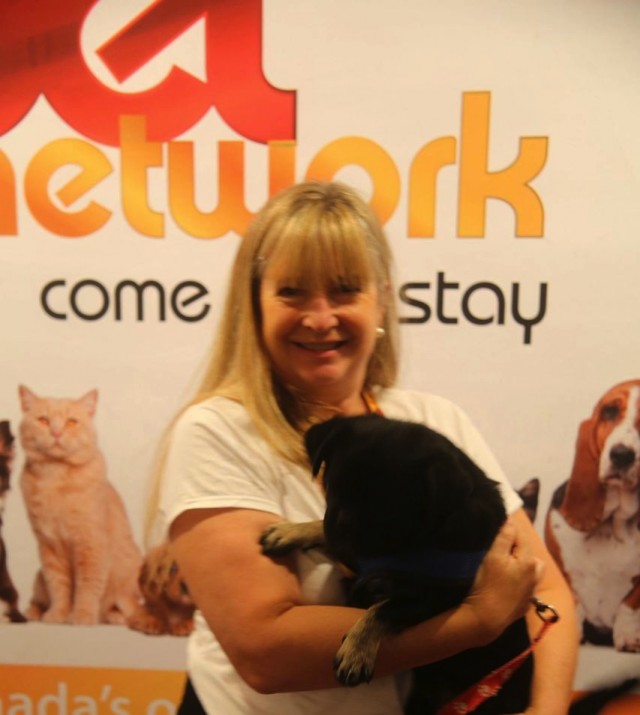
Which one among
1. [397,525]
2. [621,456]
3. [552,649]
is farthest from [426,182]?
[552,649]

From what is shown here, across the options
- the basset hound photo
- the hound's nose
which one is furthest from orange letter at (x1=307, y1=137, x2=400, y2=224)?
the hound's nose

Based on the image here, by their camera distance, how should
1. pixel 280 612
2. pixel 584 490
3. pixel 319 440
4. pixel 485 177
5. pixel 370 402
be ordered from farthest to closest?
pixel 584 490 < pixel 485 177 < pixel 370 402 < pixel 319 440 < pixel 280 612

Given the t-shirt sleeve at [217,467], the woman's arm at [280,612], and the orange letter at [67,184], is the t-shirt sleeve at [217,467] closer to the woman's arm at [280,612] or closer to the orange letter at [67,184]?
the woman's arm at [280,612]

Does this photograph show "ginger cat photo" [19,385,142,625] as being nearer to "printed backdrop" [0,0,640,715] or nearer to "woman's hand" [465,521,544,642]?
"printed backdrop" [0,0,640,715]

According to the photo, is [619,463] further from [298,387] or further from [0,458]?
[0,458]

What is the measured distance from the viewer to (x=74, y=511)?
199 cm

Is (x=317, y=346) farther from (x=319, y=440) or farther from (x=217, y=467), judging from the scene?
(x=217, y=467)

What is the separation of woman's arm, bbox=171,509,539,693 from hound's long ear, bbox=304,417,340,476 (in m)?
0.12

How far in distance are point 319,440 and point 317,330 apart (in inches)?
8.3

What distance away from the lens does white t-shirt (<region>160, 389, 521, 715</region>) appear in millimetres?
1001

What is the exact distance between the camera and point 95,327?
1.93 meters

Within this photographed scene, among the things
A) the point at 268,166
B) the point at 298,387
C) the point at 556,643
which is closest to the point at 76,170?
the point at 268,166

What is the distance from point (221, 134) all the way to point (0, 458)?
1.29 meters

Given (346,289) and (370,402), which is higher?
(346,289)
